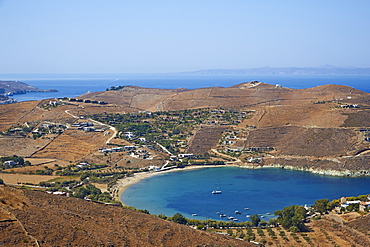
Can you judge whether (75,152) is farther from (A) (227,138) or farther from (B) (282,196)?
(B) (282,196)

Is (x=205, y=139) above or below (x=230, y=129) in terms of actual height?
below

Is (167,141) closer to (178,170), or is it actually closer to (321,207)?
(178,170)

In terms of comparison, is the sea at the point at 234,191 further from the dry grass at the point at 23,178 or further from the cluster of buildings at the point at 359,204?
the dry grass at the point at 23,178

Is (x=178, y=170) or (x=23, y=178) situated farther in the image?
(x=178, y=170)

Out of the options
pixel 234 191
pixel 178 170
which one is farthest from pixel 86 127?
pixel 234 191

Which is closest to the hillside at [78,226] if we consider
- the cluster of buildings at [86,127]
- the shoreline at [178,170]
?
the shoreline at [178,170]

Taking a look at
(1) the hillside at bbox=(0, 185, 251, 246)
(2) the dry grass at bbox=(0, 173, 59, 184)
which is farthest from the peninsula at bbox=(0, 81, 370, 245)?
(1) the hillside at bbox=(0, 185, 251, 246)
